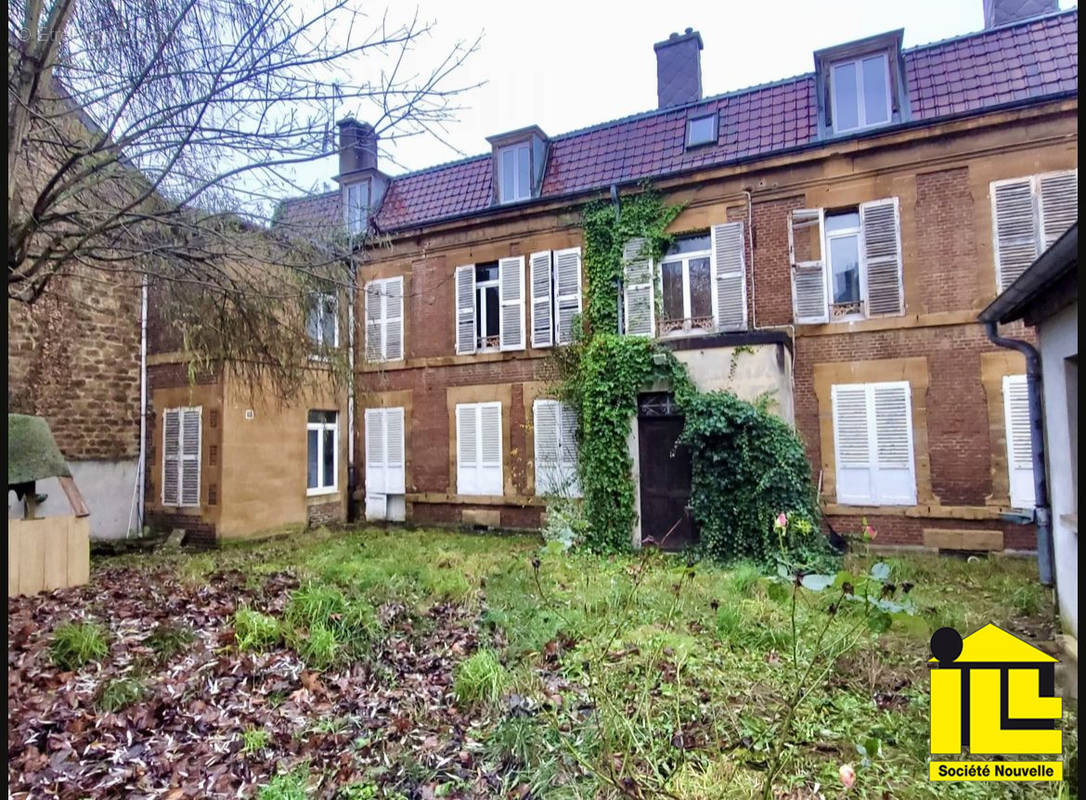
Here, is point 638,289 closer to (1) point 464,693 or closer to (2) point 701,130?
(2) point 701,130

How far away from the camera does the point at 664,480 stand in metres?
8.88

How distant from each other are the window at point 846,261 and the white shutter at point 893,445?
1184mm

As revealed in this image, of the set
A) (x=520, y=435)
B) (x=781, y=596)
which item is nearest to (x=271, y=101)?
(x=781, y=596)

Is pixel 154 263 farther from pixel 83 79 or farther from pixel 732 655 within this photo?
pixel 732 655

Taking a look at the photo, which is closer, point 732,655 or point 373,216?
point 732,655

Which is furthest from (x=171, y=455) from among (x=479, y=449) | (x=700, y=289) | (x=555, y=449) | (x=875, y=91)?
(x=875, y=91)

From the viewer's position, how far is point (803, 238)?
912 cm

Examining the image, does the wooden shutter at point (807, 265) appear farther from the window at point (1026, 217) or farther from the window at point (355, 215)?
the window at point (355, 215)

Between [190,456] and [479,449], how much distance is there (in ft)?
16.1

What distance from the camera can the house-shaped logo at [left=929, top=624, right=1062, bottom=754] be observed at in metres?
1.43

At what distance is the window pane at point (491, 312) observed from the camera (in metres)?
11.5

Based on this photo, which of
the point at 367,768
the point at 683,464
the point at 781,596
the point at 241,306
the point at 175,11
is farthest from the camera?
the point at 683,464

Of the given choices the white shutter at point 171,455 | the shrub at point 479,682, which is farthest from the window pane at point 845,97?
the white shutter at point 171,455

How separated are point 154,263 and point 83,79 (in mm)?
1224
